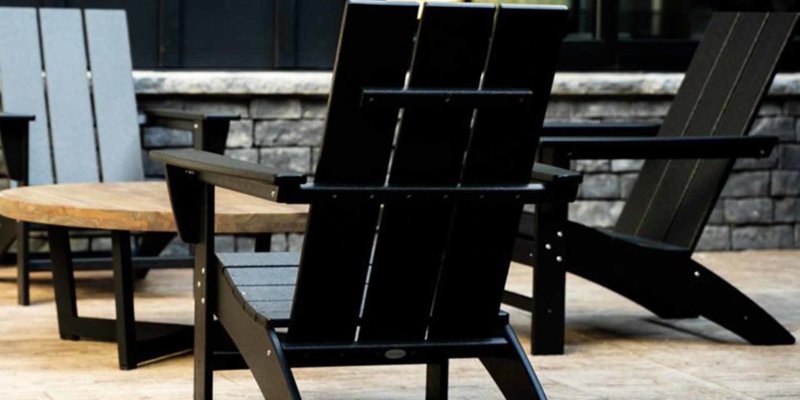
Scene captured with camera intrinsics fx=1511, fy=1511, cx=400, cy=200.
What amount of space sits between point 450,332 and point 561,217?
1197 mm

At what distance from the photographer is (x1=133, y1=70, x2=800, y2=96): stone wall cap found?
5367mm

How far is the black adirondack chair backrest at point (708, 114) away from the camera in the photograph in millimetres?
4168

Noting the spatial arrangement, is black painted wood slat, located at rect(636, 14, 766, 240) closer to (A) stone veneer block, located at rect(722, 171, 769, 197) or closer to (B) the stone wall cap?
(B) the stone wall cap

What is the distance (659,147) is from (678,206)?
0.39 metres

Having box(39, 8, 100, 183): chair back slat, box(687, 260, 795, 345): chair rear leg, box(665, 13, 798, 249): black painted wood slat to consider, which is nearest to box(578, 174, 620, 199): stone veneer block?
box(665, 13, 798, 249): black painted wood slat

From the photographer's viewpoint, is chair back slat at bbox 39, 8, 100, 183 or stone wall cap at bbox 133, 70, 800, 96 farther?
stone wall cap at bbox 133, 70, 800, 96

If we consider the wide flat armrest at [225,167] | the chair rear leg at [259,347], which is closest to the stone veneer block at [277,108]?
the wide flat armrest at [225,167]

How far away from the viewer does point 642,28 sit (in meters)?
6.05

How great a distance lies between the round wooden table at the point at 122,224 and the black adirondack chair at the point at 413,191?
702 millimetres

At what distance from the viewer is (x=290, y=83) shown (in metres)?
5.48

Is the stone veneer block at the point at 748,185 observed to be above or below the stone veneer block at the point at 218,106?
below

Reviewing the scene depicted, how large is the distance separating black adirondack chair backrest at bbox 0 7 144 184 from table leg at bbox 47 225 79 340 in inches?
34.9

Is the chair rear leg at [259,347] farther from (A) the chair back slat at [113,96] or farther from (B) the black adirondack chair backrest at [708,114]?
(A) the chair back slat at [113,96]

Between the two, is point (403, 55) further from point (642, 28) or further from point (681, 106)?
point (642, 28)
